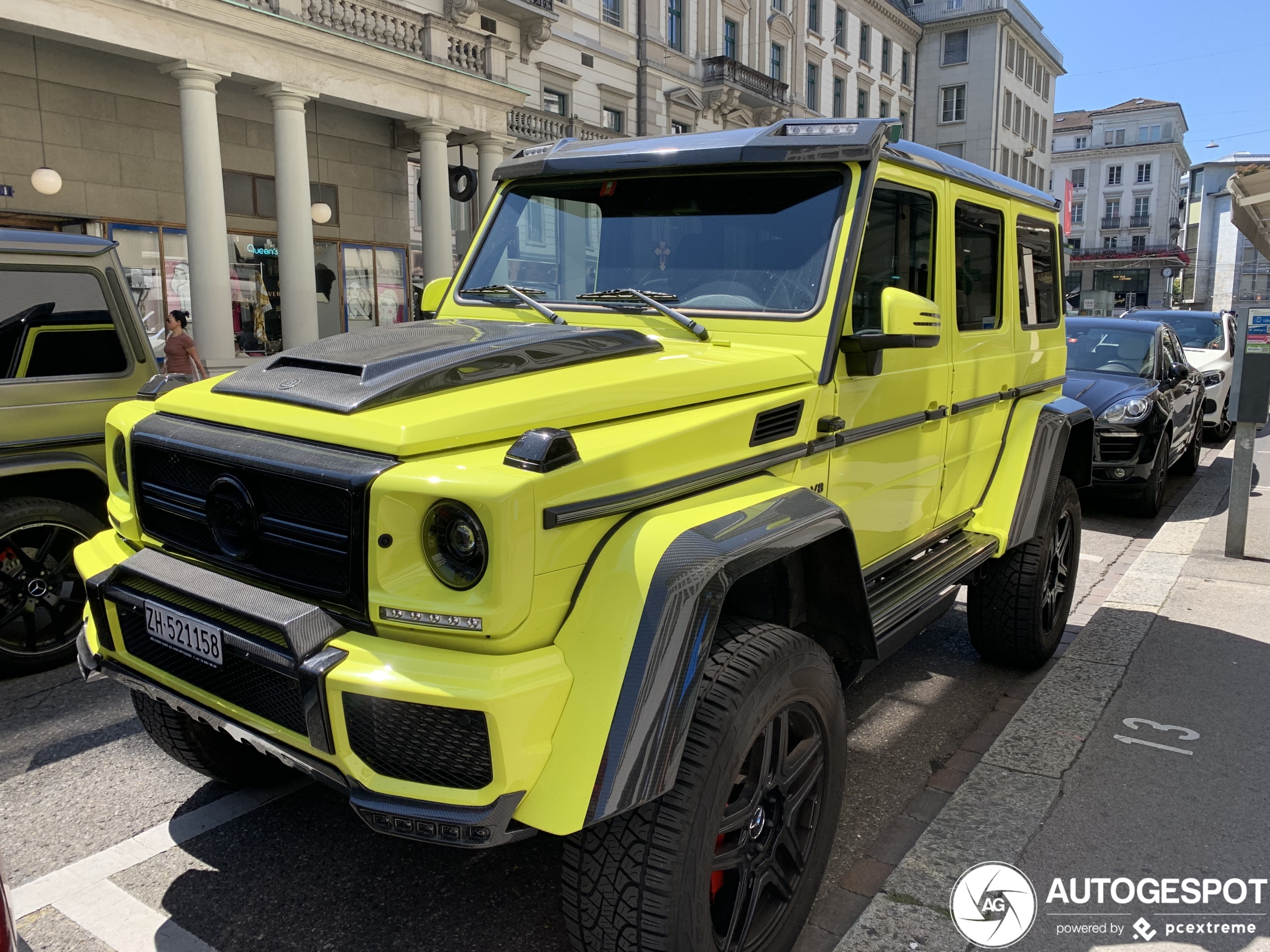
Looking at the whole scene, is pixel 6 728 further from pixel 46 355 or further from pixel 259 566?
pixel 259 566

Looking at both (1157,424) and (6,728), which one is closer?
(6,728)

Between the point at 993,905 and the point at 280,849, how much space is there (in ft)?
7.29

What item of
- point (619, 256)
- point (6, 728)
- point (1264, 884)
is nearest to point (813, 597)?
point (619, 256)

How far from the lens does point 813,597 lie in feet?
8.98

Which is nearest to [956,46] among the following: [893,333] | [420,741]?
[893,333]

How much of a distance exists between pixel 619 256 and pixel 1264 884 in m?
2.86

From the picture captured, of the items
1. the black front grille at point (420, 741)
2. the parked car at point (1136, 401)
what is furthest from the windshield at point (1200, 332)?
the black front grille at point (420, 741)

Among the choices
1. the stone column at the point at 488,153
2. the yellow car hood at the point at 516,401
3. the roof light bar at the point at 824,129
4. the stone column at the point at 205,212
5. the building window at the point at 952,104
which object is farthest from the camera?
the building window at the point at 952,104

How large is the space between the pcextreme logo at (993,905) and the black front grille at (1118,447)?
6.45 m

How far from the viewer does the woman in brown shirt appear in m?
11.1

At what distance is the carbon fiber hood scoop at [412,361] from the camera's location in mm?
2355

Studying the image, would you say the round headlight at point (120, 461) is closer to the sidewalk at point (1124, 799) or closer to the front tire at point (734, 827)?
the front tire at point (734, 827)

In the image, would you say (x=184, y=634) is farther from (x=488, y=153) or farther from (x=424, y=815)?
(x=488, y=153)

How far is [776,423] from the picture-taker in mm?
2691
